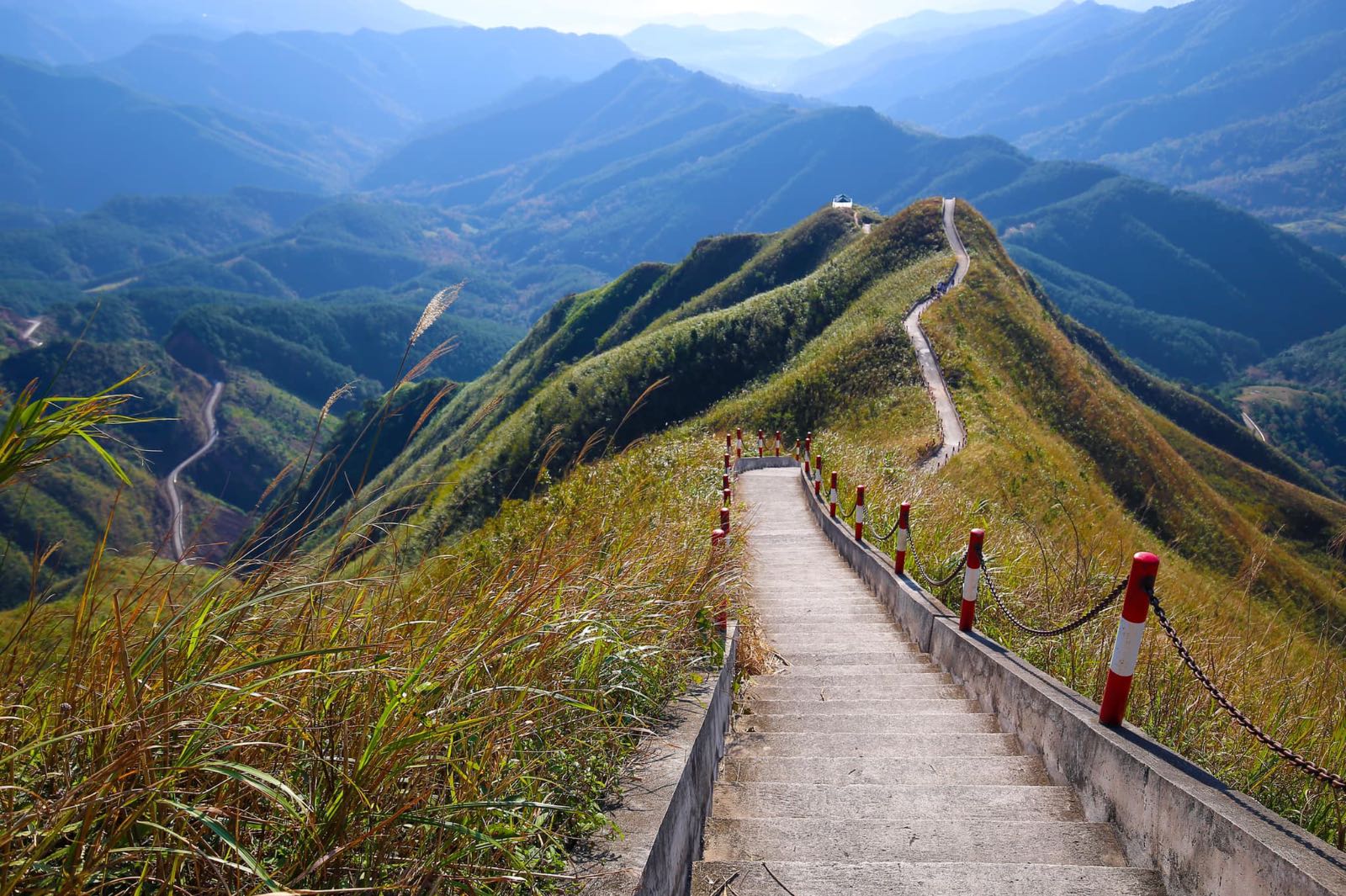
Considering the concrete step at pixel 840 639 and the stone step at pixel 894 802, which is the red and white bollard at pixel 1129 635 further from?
the concrete step at pixel 840 639

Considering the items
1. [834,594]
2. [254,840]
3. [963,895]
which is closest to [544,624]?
[254,840]

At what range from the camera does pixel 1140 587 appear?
345 centimetres

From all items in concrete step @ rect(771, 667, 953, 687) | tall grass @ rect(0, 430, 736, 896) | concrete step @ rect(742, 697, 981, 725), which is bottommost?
concrete step @ rect(771, 667, 953, 687)

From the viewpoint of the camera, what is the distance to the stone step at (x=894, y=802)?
137 inches

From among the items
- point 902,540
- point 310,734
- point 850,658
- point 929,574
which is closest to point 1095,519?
point 929,574

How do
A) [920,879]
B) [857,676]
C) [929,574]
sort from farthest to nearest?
1. [929,574]
2. [857,676]
3. [920,879]

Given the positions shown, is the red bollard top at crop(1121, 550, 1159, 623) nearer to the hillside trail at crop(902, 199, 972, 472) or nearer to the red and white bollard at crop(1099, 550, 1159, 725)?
the red and white bollard at crop(1099, 550, 1159, 725)

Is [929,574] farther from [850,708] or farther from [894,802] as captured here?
[894,802]

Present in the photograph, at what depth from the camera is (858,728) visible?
4.59m

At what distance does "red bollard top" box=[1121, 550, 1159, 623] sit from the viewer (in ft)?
11.2

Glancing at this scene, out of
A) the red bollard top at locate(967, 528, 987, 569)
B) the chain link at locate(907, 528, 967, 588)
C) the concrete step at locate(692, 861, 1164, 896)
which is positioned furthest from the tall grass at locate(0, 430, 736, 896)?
the chain link at locate(907, 528, 967, 588)

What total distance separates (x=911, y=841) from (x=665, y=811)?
4.07 feet

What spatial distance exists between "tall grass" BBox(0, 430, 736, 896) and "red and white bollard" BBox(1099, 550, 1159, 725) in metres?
2.11

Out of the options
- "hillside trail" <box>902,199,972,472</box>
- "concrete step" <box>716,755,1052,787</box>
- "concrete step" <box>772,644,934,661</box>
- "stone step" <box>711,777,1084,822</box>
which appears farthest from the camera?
"hillside trail" <box>902,199,972,472</box>
